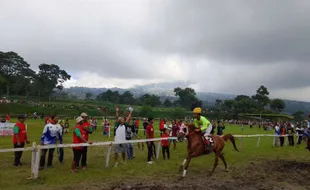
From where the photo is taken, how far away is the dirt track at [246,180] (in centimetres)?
862

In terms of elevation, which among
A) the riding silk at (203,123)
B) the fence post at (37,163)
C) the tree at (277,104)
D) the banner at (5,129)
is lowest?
the banner at (5,129)

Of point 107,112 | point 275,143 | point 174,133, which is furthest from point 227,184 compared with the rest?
point 107,112

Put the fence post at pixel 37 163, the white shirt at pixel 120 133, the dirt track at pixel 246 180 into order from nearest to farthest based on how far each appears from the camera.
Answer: the dirt track at pixel 246 180 → the fence post at pixel 37 163 → the white shirt at pixel 120 133

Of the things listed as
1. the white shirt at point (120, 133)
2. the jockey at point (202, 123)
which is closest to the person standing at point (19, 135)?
the white shirt at point (120, 133)

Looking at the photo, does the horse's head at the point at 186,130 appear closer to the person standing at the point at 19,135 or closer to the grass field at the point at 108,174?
the grass field at the point at 108,174

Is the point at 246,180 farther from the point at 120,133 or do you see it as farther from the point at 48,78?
the point at 48,78

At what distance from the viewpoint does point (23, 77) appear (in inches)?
3922

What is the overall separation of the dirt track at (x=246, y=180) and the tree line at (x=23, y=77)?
78.3 metres

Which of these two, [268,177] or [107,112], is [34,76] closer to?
[107,112]

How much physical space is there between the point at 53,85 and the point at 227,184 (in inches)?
4476

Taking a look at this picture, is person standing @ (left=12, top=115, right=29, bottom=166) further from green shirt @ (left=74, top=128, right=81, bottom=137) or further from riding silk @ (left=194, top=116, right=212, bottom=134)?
riding silk @ (left=194, top=116, right=212, bottom=134)

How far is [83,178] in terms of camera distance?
9.31m

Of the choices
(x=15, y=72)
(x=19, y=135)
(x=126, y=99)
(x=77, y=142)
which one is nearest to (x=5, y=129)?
(x=19, y=135)

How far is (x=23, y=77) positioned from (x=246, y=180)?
10296 cm
